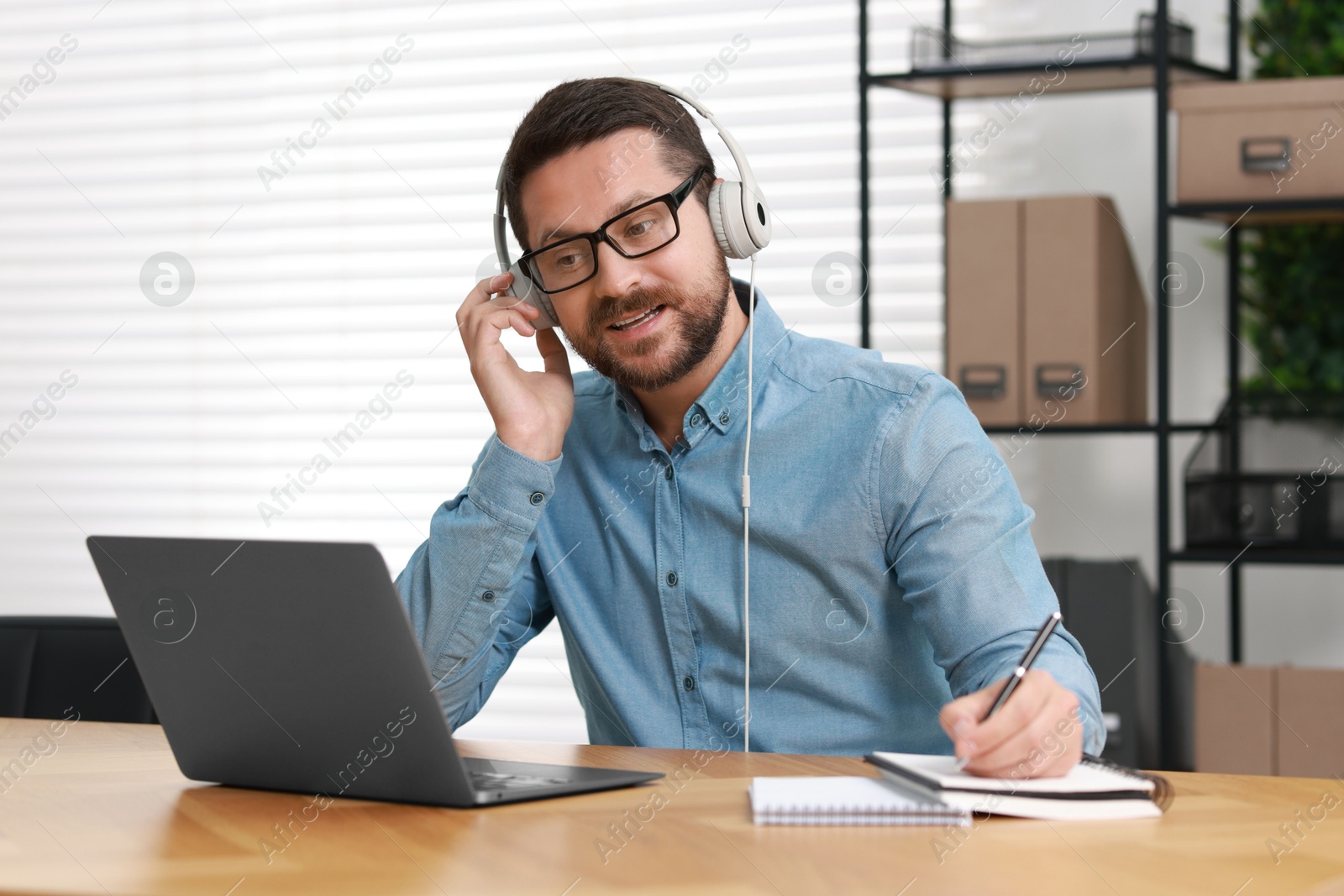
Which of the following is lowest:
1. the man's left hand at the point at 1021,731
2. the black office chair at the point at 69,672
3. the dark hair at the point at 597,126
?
the black office chair at the point at 69,672

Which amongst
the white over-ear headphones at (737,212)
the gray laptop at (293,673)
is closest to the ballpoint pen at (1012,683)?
the gray laptop at (293,673)

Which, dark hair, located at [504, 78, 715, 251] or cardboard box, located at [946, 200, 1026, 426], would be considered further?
cardboard box, located at [946, 200, 1026, 426]

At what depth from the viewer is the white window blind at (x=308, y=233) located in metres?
2.45

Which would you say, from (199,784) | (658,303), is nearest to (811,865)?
(199,784)

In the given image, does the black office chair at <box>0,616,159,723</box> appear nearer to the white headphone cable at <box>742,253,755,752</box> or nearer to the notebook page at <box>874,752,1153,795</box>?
the white headphone cable at <box>742,253,755,752</box>

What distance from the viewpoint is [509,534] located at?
1140 mm

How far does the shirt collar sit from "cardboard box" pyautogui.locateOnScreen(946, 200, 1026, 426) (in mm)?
753

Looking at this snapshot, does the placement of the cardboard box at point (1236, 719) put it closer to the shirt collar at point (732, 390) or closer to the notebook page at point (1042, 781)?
the shirt collar at point (732, 390)

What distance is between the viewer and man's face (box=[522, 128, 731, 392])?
1.25 m

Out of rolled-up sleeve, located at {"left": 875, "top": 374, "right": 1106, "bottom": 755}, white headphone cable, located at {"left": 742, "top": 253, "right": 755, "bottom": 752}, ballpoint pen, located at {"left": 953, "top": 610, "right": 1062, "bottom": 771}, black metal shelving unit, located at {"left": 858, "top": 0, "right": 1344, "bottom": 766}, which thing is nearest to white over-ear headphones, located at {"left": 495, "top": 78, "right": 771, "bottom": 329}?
white headphone cable, located at {"left": 742, "top": 253, "right": 755, "bottom": 752}

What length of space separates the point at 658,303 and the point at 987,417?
928mm

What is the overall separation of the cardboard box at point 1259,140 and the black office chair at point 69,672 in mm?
1668

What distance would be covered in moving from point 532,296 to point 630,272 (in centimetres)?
15

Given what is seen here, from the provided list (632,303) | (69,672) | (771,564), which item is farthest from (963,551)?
(69,672)
